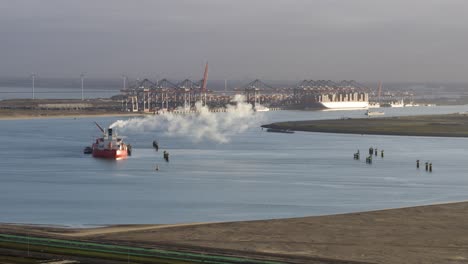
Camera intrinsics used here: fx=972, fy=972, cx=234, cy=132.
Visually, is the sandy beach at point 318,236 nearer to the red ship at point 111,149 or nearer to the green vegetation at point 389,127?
the red ship at point 111,149

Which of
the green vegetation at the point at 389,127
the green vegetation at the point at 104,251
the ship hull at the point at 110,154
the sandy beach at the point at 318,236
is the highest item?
the green vegetation at the point at 389,127

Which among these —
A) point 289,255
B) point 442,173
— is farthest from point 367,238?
point 442,173

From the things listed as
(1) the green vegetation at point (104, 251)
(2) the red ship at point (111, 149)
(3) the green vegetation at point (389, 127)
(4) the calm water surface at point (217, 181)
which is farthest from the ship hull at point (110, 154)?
(1) the green vegetation at point (104, 251)

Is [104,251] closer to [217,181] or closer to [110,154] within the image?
[217,181]

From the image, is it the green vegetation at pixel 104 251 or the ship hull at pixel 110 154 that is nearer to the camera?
the green vegetation at pixel 104 251

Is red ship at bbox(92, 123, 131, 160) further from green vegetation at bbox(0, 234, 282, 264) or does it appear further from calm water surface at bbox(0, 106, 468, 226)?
green vegetation at bbox(0, 234, 282, 264)

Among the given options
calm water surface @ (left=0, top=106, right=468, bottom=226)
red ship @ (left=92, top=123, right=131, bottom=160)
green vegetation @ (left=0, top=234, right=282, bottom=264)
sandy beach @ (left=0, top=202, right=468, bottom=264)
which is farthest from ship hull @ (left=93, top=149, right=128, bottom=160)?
green vegetation @ (left=0, top=234, right=282, bottom=264)

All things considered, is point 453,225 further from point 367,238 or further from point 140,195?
point 140,195
